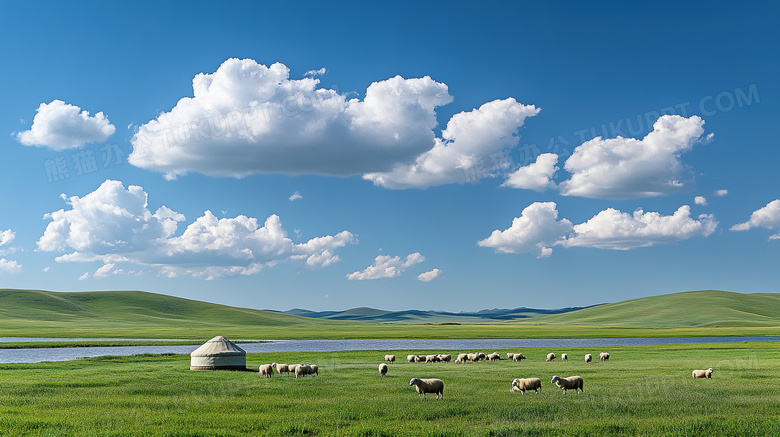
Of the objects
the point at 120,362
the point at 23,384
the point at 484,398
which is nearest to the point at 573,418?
the point at 484,398

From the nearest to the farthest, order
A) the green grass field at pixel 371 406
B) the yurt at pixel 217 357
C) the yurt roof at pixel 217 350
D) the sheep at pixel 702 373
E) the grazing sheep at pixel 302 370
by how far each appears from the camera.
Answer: the green grass field at pixel 371 406, the sheep at pixel 702 373, the grazing sheep at pixel 302 370, the yurt at pixel 217 357, the yurt roof at pixel 217 350

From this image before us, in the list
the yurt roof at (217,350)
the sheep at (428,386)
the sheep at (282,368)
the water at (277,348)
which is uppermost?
the yurt roof at (217,350)

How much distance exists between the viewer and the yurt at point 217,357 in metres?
45.0

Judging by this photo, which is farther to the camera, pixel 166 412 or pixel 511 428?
pixel 166 412

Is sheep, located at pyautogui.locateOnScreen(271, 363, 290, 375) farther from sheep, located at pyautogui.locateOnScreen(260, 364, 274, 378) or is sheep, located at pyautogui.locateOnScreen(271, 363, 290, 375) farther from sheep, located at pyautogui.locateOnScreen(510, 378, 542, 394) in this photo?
sheep, located at pyautogui.locateOnScreen(510, 378, 542, 394)

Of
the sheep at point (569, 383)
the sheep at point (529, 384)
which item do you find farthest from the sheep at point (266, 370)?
the sheep at point (569, 383)

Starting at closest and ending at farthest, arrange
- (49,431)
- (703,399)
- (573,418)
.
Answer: (49,431) < (573,418) < (703,399)

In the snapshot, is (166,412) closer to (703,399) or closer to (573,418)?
(573,418)

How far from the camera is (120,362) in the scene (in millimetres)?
57094

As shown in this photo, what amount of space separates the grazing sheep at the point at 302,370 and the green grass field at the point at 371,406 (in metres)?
1.18

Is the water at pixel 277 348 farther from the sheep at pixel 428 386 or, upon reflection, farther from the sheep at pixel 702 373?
the sheep at pixel 428 386

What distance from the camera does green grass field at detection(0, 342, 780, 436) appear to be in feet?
65.7

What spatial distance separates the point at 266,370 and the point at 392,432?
2292 cm

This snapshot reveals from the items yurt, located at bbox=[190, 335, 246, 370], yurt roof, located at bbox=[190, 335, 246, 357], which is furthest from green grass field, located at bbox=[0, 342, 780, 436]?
yurt roof, located at bbox=[190, 335, 246, 357]
